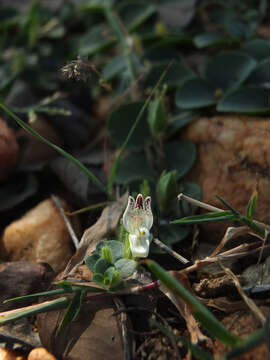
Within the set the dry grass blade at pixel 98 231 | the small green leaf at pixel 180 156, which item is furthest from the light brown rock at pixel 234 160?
the dry grass blade at pixel 98 231

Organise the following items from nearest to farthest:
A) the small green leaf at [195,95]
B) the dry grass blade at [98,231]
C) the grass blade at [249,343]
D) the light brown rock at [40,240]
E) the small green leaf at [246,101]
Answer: the grass blade at [249,343] → the dry grass blade at [98,231] → the light brown rock at [40,240] → the small green leaf at [246,101] → the small green leaf at [195,95]

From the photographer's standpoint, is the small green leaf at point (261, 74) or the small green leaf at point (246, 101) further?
the small green leaf at point (261, 74)

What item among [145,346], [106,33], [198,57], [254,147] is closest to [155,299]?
[145,346]

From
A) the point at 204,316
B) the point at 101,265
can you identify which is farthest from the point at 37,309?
the point at 204,316

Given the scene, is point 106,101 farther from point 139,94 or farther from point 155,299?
point 155,299

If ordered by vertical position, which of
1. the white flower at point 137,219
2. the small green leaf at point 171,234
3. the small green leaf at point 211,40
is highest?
the small green leaf at point 211,40

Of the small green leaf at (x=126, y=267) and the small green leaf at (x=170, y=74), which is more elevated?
the small green leaf at (x=170, y=74)

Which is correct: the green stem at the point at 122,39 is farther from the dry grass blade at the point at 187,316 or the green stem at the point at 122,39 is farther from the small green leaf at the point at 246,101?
the dry grass blade at the point at 187,316
